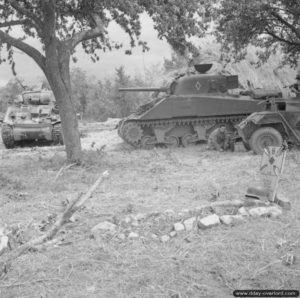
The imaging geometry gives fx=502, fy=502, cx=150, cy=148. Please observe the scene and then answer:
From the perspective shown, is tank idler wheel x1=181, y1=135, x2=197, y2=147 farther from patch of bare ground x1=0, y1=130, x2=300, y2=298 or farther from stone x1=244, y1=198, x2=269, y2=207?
Result: stone x1=244, y1=198, x2=269, y2=207

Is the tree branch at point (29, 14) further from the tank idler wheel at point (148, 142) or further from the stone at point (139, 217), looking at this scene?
the stone at point (139, 217)

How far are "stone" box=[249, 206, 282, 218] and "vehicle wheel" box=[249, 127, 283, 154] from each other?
6.14m

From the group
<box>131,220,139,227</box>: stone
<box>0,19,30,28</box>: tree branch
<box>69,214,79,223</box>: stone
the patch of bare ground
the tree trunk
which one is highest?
<box>0,19,30,28</box>: tree branch

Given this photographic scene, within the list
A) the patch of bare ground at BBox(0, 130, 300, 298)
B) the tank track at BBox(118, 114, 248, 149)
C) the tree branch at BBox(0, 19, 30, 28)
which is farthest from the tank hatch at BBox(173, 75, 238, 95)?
the patch of bare ground at BBox(0, 130, 300, 298)

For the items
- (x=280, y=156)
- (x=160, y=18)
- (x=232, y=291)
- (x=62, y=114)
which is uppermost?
(x=160, y=18)

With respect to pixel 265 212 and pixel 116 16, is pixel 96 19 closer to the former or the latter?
pixel 116 16

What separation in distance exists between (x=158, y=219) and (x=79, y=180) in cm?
375

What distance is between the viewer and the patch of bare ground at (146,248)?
14.5ft

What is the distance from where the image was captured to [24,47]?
10703 mm

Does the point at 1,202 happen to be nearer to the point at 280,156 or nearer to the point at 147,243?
the point at 147,243

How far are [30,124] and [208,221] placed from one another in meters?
12.4

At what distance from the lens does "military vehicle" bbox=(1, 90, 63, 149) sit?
17062mm

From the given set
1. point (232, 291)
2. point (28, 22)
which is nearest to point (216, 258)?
point (232, 291)

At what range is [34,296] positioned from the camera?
4.30m
